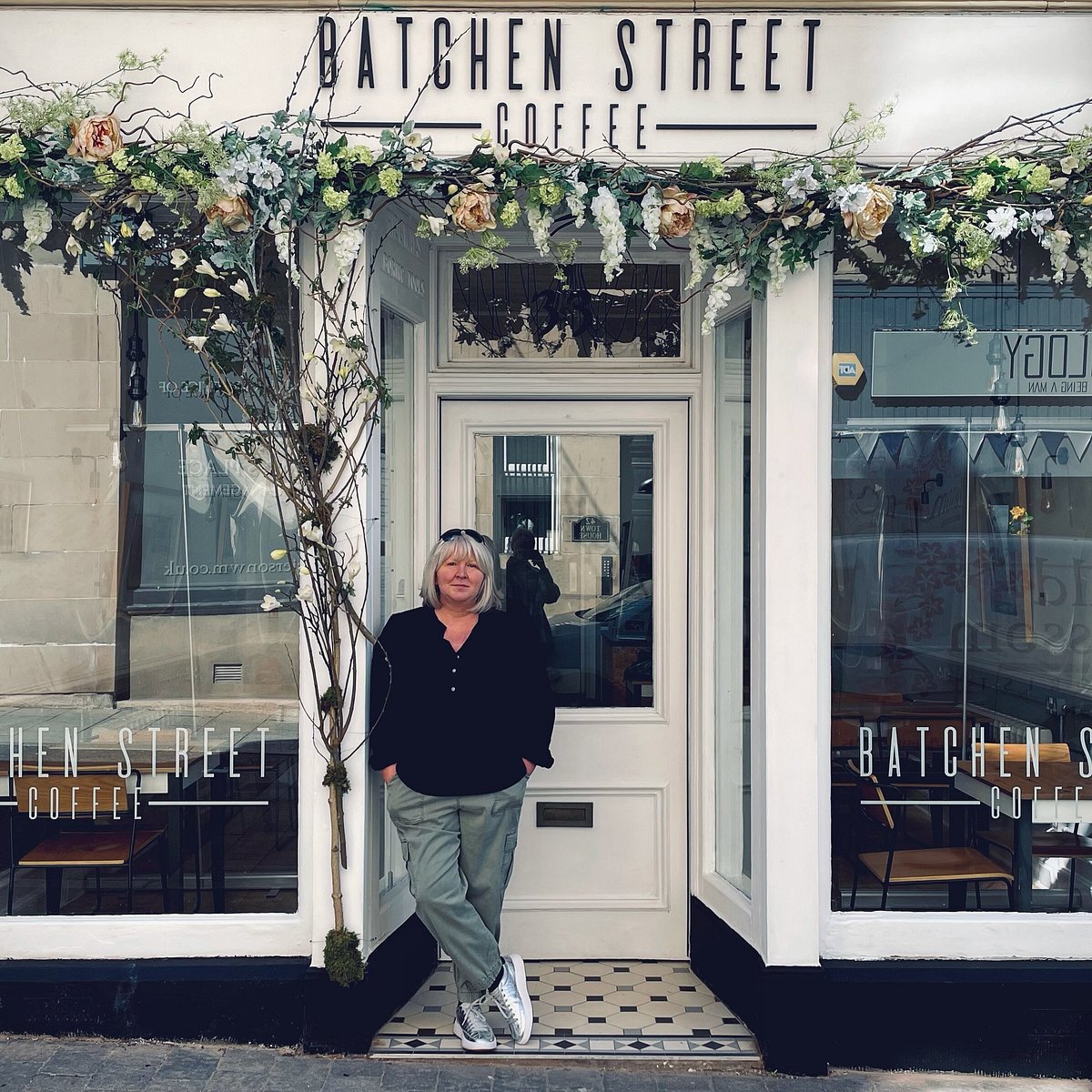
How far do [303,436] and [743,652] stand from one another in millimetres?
1833

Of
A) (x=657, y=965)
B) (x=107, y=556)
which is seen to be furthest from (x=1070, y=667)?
(x=107, y=556)

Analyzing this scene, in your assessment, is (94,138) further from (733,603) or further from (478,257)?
(733,603)

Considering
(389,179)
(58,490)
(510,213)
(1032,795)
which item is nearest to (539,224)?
(510,213)

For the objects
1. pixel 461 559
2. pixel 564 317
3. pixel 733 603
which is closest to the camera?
pixel 461 559

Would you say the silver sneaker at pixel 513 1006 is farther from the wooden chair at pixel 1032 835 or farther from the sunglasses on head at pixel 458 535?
the wooden chair at pixel 1032 835

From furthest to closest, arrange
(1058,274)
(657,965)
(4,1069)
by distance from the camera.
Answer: (657,965)
(1058,274)
(4,1069)

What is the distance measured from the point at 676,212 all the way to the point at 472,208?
0.67 meters

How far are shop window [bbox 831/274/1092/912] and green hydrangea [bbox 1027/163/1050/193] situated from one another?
48 cm

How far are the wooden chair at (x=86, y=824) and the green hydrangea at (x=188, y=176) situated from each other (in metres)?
2.15

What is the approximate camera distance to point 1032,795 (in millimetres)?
4188

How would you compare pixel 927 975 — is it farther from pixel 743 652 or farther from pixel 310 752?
pixel 310 752

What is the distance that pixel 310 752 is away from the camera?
13.4 ft

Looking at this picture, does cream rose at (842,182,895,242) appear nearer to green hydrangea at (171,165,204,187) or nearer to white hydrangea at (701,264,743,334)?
white hydrangea at (701,264,743,334)

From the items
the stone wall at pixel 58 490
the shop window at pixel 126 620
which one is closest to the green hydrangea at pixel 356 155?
the shop window at pixel 126 620
